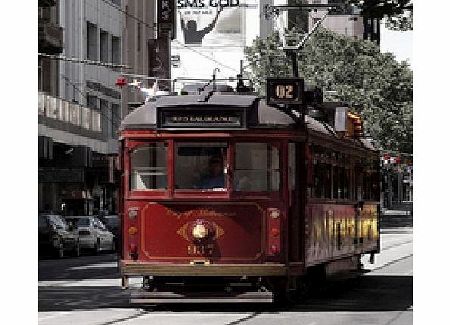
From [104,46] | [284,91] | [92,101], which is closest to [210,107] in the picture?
[284,91]

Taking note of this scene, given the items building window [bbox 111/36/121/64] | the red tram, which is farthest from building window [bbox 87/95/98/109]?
the red tram

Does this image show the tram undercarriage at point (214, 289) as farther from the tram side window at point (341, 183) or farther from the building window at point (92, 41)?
the building window at point (92, 41)

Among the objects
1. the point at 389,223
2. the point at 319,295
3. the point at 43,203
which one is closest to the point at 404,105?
the point at 389,223

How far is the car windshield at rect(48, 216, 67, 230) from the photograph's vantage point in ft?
160

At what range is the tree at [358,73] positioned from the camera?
82.4 m

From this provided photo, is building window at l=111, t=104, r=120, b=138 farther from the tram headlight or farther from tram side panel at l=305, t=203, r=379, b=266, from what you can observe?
the tram headlight

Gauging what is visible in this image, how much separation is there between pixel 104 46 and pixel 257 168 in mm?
51027

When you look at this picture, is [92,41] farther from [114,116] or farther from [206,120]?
[206,120]

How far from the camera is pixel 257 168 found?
74.7ft

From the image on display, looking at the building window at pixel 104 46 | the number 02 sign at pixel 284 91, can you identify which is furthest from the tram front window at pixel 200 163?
the building window at pixel 104 46

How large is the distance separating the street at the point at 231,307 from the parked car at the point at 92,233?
16.2 meters

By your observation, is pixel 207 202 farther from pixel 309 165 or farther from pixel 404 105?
pixel 404 105

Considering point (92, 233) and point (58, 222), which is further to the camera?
point (92, 233)

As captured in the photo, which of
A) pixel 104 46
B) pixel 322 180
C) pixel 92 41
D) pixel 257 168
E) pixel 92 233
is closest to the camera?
pixel 257 168
